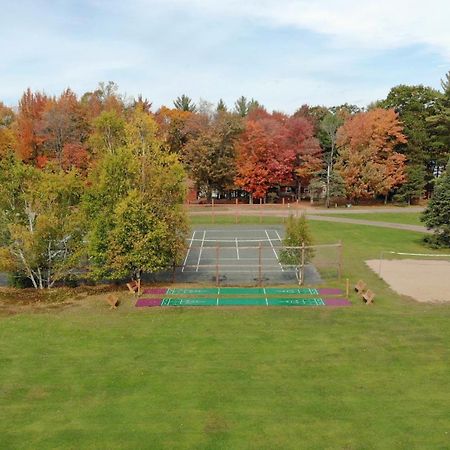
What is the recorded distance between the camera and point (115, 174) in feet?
85.1

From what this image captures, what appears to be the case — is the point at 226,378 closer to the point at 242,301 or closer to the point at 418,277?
the point at 242,301

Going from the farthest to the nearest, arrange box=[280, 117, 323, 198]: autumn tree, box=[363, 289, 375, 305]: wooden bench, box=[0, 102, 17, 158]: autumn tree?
box=[280, 117, 323, 198]: autumn tree
box=[0, 102, 17, 158]: autumn tree
box=[363, 289, 375, 305]: wooden bench

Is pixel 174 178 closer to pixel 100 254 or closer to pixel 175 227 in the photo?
pixel 175 227

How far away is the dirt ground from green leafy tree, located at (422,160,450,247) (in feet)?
17.3

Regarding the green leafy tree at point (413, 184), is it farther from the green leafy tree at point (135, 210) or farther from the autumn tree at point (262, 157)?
the green leafy tree at point (135, 210)

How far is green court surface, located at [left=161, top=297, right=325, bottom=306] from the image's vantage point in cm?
2416

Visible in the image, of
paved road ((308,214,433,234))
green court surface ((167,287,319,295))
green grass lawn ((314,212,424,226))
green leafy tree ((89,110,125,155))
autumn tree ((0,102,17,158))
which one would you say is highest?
autumn tree ((0,102,17,158))

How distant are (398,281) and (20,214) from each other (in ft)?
71.7

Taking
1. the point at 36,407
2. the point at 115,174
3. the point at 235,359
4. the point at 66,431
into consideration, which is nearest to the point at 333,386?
the point at 235,359

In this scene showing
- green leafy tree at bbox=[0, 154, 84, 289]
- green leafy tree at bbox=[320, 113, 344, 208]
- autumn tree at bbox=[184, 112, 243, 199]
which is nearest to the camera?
green leafy tree at bbox=[0, 154, 84, 289]

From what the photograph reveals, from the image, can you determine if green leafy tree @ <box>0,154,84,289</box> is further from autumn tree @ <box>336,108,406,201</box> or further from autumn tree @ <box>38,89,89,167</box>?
autumn tree @ <box>336,108,406,201</box>

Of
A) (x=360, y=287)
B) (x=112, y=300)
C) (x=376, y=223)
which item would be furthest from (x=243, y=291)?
(x=376, y=223)

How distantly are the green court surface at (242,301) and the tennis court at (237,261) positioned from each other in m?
2.26

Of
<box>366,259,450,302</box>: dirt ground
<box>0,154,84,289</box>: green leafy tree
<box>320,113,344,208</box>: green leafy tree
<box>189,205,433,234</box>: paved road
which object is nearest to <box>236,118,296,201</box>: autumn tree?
<box>189,205,433,234</box>: paved road
